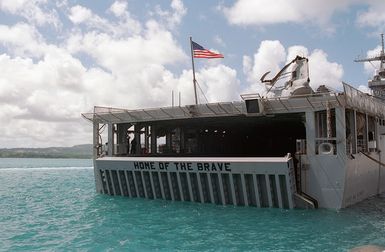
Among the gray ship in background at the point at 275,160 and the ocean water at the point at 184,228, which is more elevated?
the gray ship in background at the point at 275,160

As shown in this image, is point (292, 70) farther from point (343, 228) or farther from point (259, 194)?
point (343, 228)

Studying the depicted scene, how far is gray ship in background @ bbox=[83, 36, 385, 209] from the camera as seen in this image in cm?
2362

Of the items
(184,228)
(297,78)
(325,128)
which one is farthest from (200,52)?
(184,228)

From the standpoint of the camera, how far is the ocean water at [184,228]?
54.2 feet

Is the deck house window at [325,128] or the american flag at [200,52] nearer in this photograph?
the deck house window at [325,128]

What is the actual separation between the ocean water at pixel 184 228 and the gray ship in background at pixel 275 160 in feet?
3.27

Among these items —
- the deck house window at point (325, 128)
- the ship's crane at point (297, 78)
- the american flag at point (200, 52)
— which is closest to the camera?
the deck house window at point (325, 128)

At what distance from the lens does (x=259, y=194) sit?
24391mm

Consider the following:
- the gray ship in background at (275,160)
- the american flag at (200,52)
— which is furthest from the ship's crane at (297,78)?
the american flag at (200,52)

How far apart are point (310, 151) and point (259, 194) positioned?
13.2ft

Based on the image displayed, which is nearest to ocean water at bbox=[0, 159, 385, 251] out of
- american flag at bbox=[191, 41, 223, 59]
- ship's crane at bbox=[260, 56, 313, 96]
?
ship's crane at bbox=[260, 56, 313, 96]

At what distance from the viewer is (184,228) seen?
19.7m

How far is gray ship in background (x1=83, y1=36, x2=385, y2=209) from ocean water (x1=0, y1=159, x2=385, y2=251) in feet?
3.27

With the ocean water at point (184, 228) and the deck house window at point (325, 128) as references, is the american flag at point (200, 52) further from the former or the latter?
the ocean water at point (184, 228)
